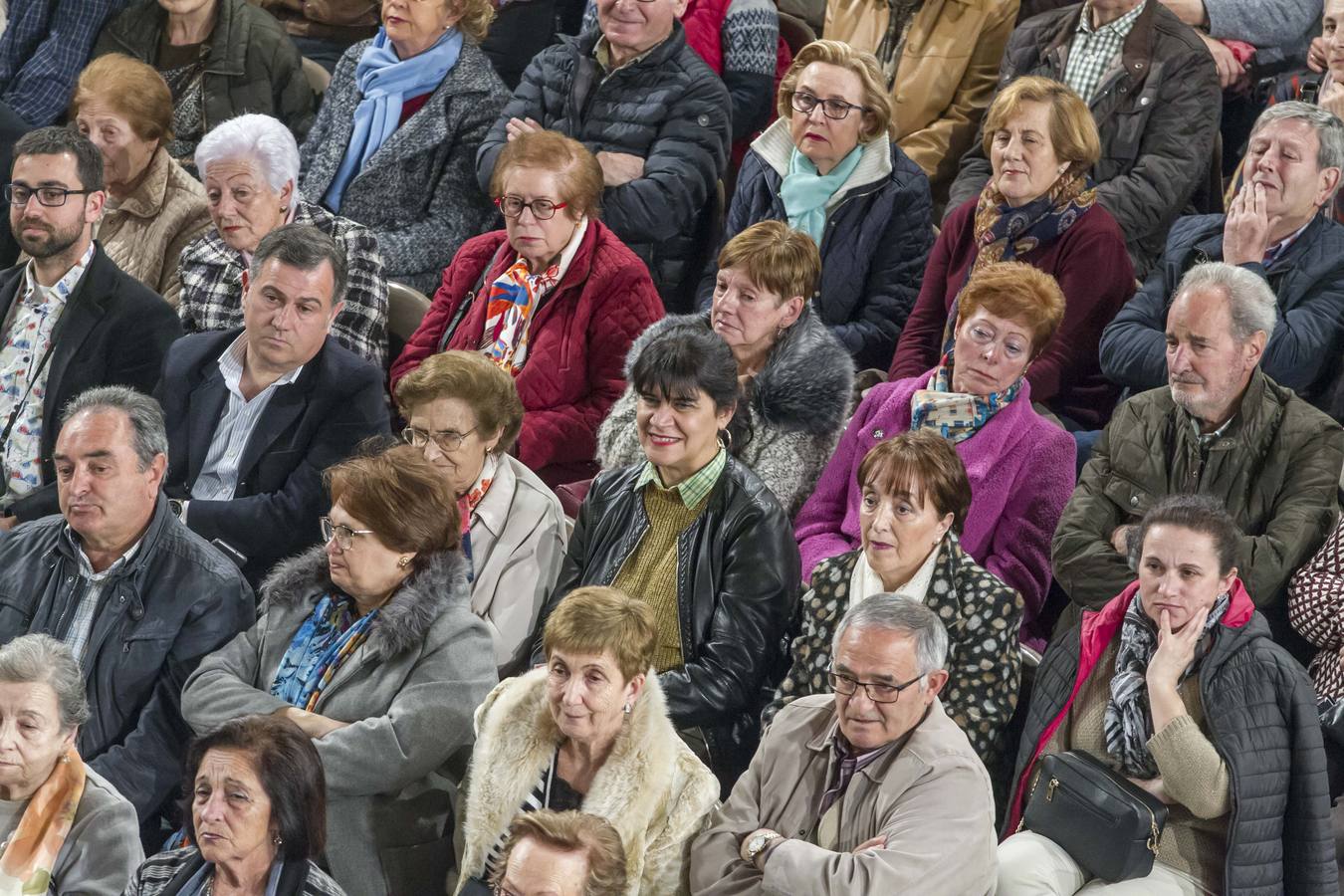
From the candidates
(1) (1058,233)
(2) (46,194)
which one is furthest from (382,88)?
(1) (1058,233)

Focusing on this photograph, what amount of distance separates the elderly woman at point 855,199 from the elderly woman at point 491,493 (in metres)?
1.15

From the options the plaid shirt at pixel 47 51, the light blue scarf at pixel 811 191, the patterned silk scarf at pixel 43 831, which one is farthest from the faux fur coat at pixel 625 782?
the plaid shirt at pixel 47 51

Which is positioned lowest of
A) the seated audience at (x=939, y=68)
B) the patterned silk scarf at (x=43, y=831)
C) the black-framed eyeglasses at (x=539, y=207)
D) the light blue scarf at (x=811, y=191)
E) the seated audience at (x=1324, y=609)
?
the patterned silk scarf at (x=43, y=831)

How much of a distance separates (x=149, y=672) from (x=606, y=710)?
1.08 metres

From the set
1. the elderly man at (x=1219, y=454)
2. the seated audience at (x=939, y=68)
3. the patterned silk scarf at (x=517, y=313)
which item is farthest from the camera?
the seated audience at (x=939, y=68)

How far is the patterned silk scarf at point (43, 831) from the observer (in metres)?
3.46

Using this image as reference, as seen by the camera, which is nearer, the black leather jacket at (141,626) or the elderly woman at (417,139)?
the black leather jacket at (141,626)

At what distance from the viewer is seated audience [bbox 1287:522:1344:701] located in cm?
393

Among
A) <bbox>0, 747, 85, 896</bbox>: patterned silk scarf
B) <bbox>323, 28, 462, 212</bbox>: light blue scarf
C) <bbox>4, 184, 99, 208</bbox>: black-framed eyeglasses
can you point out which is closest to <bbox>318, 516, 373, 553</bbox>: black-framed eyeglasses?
<bbox>0, 747, 85, 896</bbox>: patterned silk scarf

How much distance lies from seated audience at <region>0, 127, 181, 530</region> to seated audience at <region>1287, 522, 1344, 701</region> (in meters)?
2.85

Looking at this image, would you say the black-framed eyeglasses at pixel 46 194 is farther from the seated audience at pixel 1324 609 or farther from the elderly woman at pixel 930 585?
the seated audience at pixel 1324 609

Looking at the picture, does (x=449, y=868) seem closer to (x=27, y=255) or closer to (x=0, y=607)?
(x=0, y=607)

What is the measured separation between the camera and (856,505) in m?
4.32

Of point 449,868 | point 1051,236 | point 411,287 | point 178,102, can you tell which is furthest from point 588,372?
point 178,102
